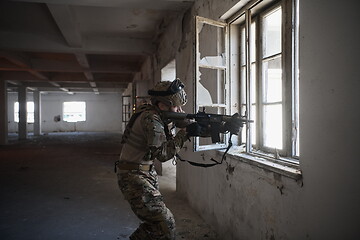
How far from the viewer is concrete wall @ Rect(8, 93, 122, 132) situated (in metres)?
20.0

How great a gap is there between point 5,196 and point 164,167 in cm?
285

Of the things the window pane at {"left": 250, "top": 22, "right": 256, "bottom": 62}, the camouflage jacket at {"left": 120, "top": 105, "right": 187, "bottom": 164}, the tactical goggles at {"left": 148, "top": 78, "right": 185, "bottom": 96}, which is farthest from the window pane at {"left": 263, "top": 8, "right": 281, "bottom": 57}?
the camouflage jacket at {"left": 120, "top": 105, "right": 187, "bottom": 164}

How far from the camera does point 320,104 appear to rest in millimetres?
1452

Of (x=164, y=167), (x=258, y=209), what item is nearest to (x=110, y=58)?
(x=164, y=167)

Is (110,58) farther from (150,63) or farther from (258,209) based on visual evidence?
(258,209)

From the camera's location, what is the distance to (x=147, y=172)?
2109mm

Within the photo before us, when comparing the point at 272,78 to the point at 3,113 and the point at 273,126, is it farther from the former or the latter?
the point at 3,113

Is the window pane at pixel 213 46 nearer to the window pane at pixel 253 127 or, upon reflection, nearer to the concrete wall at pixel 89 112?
the window pane at pixel 253 127

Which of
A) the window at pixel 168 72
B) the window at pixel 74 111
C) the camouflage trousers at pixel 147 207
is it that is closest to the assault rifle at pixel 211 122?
the camouflage trousers at pixel 147 207

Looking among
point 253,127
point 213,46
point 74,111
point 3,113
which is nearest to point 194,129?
point 253,127

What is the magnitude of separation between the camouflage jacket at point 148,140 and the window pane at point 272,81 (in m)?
0.81

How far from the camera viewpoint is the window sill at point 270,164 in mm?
1689

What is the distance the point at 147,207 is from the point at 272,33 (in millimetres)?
1746

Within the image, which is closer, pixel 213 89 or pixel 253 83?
pixel 253 83
